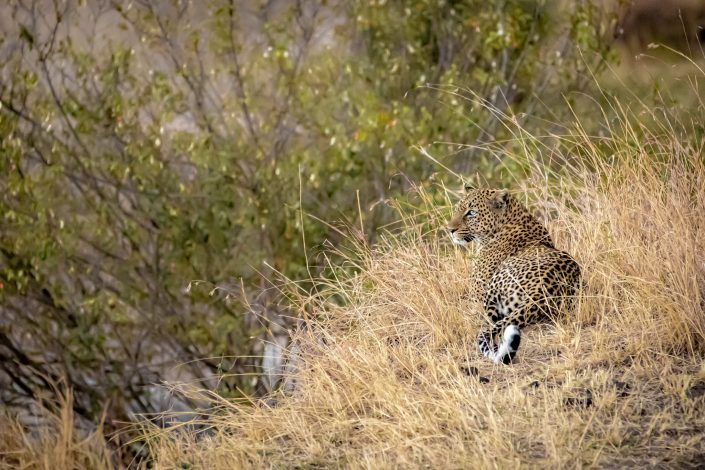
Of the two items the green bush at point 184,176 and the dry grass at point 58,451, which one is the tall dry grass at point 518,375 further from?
the green bush at point 184,176

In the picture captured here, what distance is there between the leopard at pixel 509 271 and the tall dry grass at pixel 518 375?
10cm

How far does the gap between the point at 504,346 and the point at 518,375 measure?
13 cm

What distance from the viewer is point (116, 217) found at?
9242mm

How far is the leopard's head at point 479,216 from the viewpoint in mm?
5211

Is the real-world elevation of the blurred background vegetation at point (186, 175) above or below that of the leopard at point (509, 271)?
below

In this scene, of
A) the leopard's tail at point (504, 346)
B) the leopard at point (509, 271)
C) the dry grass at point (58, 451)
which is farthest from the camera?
the dry grass at point (58, 451)

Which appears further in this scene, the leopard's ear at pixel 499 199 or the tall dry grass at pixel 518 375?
the leopard's ear at pixel 499 199

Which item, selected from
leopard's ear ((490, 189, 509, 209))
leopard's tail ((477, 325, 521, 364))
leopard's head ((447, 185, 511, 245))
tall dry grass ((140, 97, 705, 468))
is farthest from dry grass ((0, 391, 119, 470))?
leopard's ear ((490, 189, 509, 209))

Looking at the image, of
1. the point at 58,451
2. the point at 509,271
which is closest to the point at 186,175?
the point at 58,451

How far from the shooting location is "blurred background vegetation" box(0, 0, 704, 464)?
9.08 m

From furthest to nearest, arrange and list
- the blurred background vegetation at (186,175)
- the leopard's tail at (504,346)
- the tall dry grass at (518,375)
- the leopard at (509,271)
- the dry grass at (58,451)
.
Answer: the blurred background vegetation at (186,175), the dry grass at (58,451), the leopard at (509,271), the leopard's tail at (504,346), the tall dry grass at (518,375)

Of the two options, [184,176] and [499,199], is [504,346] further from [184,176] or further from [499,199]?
[184,176]

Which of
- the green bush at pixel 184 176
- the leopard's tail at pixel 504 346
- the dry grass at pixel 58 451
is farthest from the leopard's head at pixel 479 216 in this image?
the green bush at pixel 184 176

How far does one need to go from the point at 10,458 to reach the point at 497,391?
2.46 m
